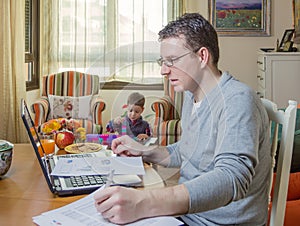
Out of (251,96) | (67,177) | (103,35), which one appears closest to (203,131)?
(251,96)

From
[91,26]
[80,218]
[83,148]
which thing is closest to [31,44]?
[91,26]

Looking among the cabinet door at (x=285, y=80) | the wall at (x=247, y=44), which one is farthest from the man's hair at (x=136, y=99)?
the wall at (x=247, y=44)

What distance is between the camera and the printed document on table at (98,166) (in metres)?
1.26

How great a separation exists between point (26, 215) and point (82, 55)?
399cm

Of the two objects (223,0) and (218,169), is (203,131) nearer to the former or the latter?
(218,169)

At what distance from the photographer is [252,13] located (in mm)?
4723

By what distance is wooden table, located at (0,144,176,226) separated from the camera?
97 cm

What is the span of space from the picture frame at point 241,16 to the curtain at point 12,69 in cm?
220

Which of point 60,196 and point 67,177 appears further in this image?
point 67,177

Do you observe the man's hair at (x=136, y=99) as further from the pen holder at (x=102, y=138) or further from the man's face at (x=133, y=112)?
the pen holder at (x=102, y=138)

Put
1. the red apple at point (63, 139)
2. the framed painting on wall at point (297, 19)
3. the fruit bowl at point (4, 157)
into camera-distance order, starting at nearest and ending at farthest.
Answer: the fruit bowl at point (4, 157), the red apple at point (63, 139), the framed painting on wall at point (297, 19)

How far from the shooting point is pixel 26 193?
113cm

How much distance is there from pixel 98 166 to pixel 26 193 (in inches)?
10.6

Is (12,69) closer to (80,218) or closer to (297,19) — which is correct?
(297,19)
